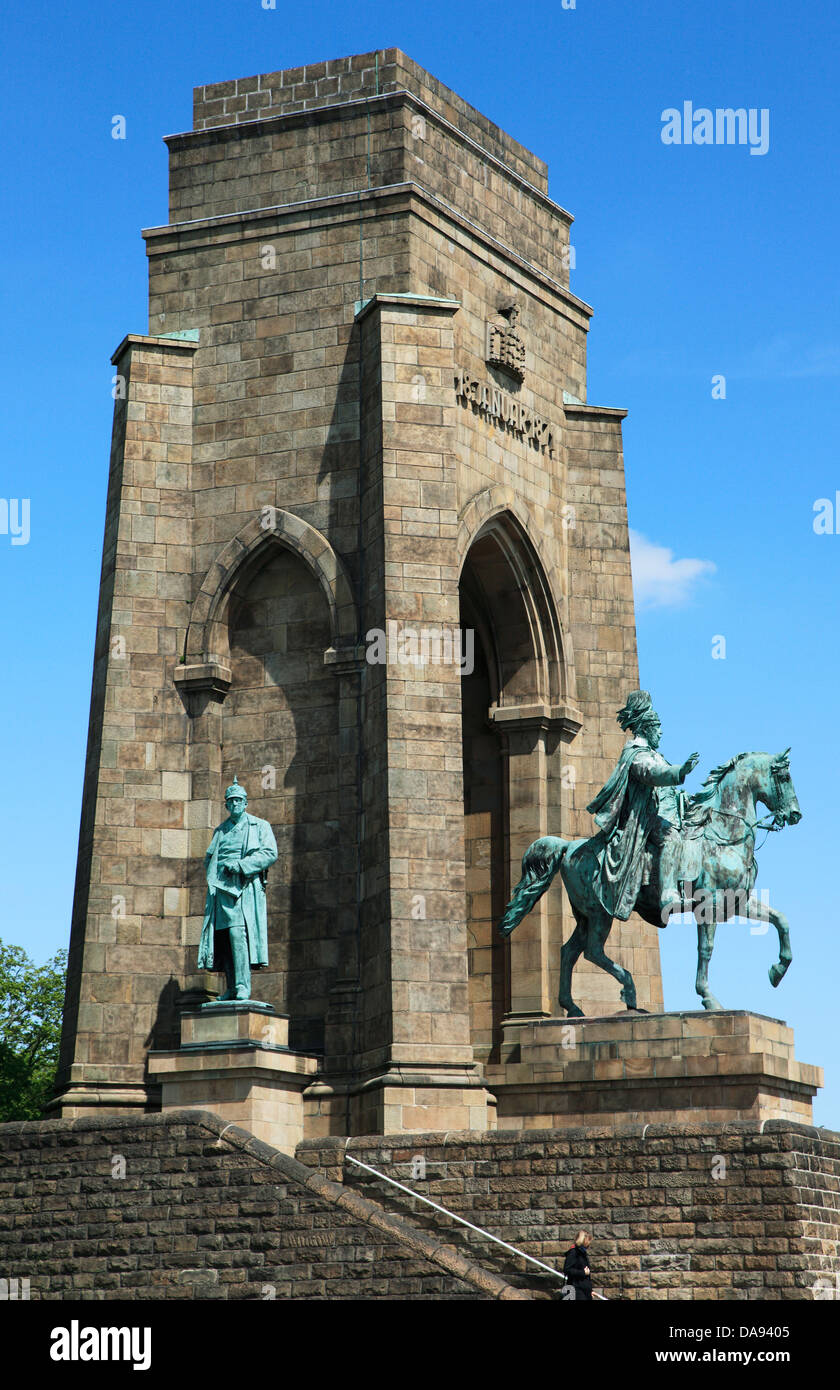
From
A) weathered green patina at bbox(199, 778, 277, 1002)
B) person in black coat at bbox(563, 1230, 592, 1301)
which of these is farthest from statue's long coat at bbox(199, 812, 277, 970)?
person in black coat at bbox(563, 1230, 592, 1301)

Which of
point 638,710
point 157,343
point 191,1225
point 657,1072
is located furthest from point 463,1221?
point 157,343

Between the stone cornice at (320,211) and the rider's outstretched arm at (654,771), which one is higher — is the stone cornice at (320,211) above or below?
above

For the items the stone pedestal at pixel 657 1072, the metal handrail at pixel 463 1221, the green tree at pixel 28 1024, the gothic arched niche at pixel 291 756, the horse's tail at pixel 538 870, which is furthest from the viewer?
the green tree at pixel 28 1024

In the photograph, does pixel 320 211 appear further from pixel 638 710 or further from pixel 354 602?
pixel 638 710

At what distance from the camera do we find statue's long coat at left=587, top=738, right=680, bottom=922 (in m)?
26.7

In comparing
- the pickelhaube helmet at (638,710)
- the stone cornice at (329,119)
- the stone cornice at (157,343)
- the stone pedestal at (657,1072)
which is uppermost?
the stone cornice at (329,119)

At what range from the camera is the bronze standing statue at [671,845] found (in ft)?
86.5

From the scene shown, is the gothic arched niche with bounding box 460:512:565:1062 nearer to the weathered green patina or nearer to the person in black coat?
the weathered green patina

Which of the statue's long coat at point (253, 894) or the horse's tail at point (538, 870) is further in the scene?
the horse's tail at point (538, 870)

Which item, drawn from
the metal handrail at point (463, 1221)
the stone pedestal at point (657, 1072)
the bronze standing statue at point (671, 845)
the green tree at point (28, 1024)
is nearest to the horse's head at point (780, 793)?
the bronze standing statue at point (671, 845)

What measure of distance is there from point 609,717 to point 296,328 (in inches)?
304

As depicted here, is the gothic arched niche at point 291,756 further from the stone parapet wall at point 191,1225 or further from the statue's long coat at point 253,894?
the stone parapet wall at point 191,1225

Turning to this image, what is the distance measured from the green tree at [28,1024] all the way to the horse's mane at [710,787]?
93.3 feet
